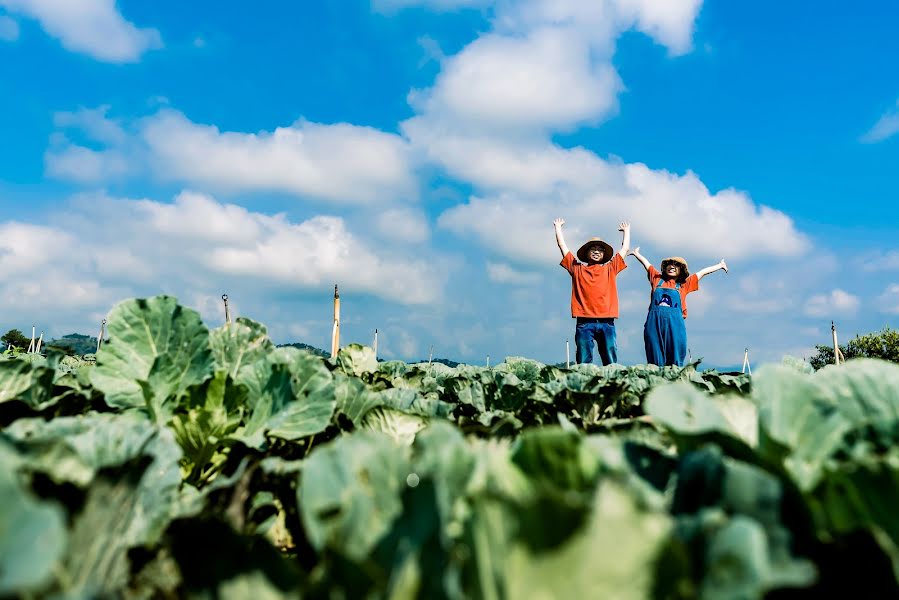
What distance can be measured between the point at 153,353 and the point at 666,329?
984cm

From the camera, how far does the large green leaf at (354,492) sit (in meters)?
0.87

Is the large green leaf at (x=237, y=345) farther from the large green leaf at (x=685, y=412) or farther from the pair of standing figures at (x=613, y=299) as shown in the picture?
the pair of standing figures at (x=613, y=299)

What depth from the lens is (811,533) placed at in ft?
2.94

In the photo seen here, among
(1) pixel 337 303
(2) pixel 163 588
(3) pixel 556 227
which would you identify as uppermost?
(3) pixel 556 227

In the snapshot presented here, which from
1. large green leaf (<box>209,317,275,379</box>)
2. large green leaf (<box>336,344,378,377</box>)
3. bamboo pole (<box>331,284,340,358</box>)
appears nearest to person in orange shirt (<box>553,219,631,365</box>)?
bamboo pole (<box>331,284,340,358</box>)

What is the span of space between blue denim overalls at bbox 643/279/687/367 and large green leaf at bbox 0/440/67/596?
10.9 m

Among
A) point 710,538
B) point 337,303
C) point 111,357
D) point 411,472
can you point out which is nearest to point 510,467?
point 411,472

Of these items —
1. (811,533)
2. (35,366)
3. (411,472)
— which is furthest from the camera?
(35,366)

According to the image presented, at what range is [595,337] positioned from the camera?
34.3 feet

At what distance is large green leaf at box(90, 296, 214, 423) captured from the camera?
85.3 inches

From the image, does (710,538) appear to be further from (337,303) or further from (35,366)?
(337,303)

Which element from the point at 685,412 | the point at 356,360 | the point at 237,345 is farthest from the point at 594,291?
the point at 685,412

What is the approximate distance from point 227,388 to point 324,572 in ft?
5.20

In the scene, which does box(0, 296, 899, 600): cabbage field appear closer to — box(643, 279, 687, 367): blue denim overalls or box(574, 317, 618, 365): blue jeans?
box(574, 317, 618, 365): blue jeans
